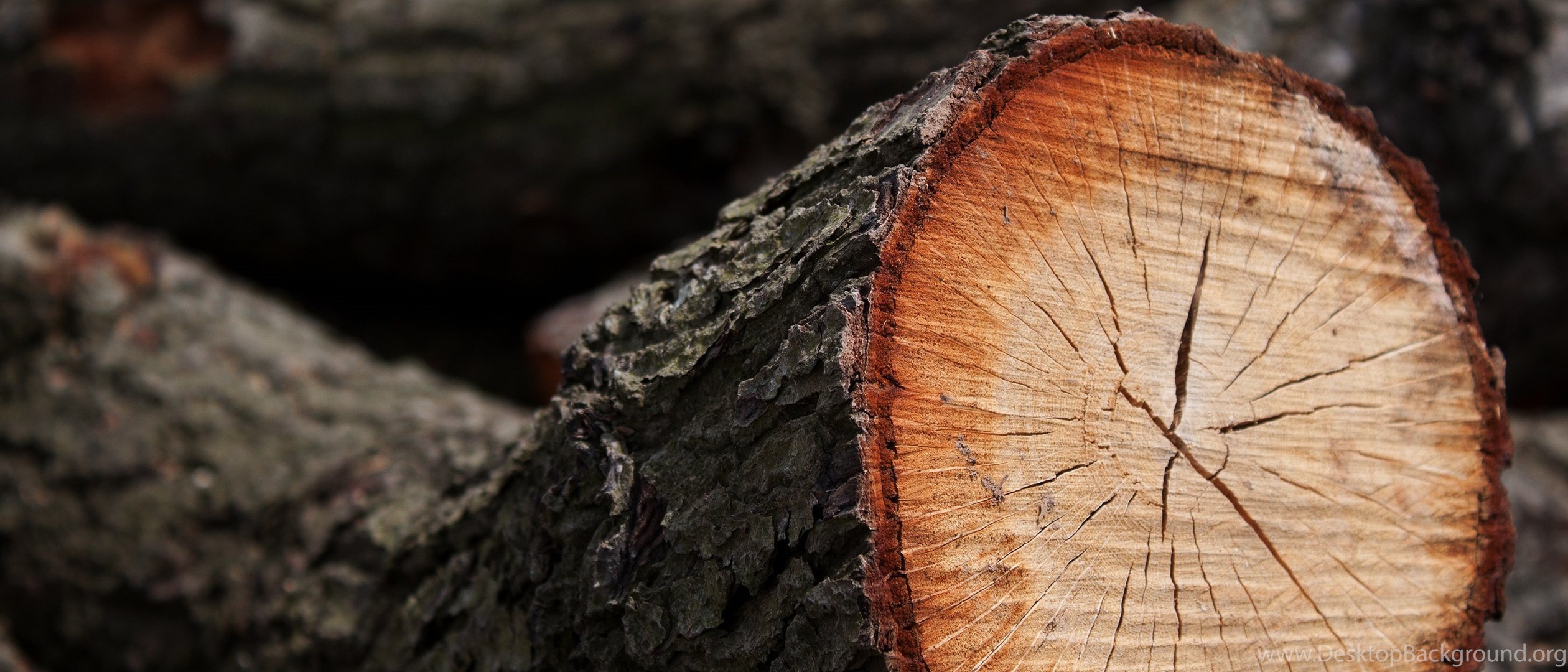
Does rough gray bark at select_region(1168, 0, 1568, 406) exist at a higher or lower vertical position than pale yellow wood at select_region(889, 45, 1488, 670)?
higher

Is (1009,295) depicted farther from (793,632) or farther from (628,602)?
(628,602)

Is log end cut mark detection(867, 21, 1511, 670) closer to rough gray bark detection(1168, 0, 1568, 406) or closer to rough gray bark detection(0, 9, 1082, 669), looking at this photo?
rough gray bark detection(0, 9, 1082, 669)

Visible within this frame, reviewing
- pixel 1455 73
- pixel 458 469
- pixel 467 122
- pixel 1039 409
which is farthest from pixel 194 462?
pixel 1455 73

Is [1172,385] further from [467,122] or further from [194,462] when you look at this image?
[467,122]

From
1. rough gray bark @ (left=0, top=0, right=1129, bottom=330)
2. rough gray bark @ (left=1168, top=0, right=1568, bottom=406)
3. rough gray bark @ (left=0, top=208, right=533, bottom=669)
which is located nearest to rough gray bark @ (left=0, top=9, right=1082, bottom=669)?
rough gray bark @ (left=0, top=208, right=533, bottom=669)

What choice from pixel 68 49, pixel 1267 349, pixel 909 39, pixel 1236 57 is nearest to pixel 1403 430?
pixel 1267 349

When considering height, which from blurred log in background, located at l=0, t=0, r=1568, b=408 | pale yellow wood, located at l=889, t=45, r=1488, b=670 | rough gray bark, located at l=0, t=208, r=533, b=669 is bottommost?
pale yellow wood, located at l=889, t=45, r=1488, b=670

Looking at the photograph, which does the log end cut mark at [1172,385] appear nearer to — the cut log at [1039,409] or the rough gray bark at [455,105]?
the cut log at [1039,409]
